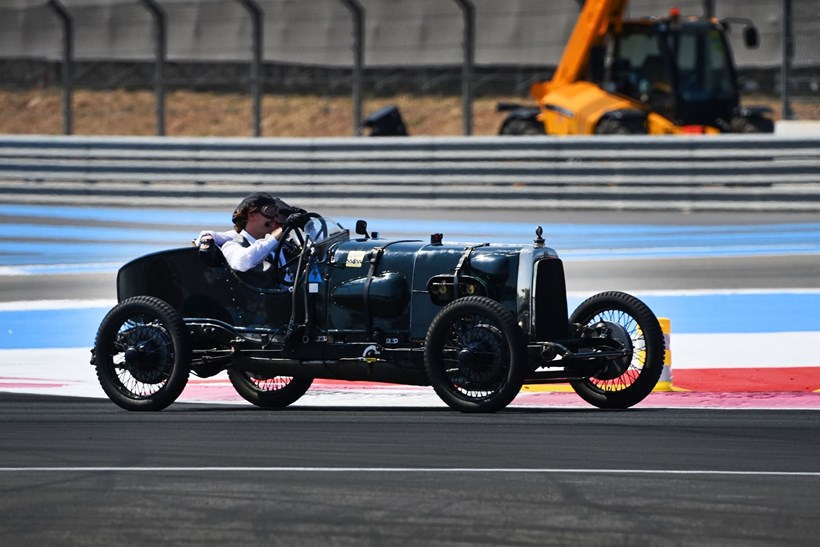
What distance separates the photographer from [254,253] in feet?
33.3

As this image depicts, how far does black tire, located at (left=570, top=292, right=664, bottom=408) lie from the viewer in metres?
9.66

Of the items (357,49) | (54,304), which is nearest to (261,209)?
(54,304)

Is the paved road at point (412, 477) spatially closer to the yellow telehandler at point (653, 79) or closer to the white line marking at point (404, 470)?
the white line marking at point (404, 470)

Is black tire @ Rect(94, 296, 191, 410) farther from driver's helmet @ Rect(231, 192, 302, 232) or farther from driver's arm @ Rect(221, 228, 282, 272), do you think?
driver's helmet @ Rect(231, 192, 302, 232)

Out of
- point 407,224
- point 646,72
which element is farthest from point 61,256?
point 646,72

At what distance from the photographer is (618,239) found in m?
20.5

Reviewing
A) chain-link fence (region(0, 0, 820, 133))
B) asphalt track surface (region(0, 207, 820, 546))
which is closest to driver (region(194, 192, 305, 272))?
asphalt track surface (region(0, 207, 820, 546))

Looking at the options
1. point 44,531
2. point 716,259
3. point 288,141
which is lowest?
point 44,531

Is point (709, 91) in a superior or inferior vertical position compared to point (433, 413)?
superior

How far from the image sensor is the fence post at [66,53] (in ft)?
84.1

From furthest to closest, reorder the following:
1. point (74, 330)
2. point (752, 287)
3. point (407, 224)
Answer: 1. point (407, 224)
2. point (752, 287)
3. point (74, 330)

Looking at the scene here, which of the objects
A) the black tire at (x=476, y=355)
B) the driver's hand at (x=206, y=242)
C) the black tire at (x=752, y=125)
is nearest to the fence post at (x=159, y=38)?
the black tire at (x=752, y=125)

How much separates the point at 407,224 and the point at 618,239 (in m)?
3.15

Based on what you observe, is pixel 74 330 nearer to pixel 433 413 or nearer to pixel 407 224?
pixel 433 413
